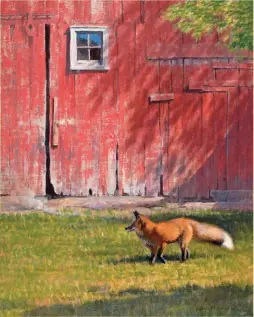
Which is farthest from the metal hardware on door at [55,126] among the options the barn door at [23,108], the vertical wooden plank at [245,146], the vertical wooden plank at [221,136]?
the vertical wooden plank at [245,146]

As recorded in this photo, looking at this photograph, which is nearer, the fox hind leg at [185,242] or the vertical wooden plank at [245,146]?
the fox hind leg at [185,242]

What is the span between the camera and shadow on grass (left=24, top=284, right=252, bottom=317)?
5.34 meters

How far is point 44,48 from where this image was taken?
7957 millimetres

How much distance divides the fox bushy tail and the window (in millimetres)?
2622

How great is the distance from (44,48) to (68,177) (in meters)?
1.50

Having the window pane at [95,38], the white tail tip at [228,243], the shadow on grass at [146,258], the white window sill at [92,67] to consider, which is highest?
the window pane at [95,38]

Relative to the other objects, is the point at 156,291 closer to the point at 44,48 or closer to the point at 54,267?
the point at 54,267

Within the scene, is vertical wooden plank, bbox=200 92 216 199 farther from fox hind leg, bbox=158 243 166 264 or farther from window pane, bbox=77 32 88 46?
fox hind leg, bbox=158 243 166 264

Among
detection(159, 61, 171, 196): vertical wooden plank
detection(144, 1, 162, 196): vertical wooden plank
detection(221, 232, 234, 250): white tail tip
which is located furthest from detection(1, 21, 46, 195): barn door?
detection(221, 232, 234, 250): white tail tip

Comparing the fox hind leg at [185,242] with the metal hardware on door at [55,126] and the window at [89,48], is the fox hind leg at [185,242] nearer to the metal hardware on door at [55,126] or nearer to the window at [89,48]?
the metal hardware on door at [55,126]

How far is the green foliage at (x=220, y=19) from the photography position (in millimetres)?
6531

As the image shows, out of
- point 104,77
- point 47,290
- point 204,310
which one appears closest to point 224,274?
point 204,310

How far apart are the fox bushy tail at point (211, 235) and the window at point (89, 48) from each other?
2.62 metres

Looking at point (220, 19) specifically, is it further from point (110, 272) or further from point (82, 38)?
point (110, 272)
